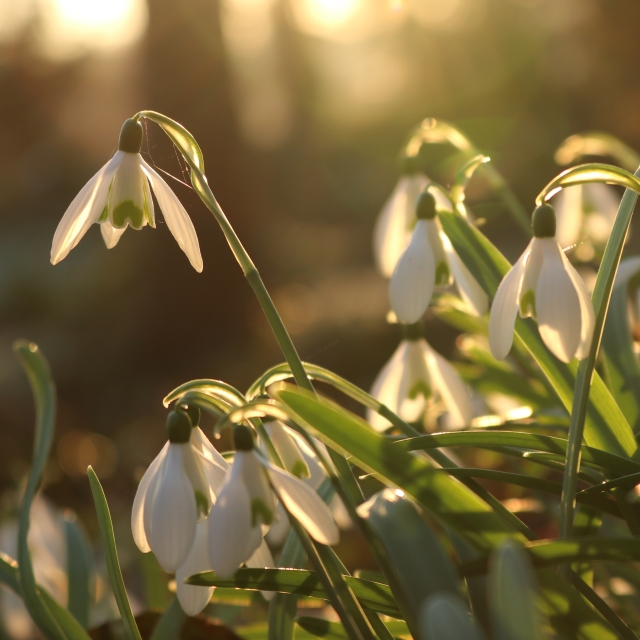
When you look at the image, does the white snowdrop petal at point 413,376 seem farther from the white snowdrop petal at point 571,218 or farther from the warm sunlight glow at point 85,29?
the warm sunlight glow at point 85,29

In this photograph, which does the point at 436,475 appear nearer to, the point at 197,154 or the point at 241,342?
the point at 197,154

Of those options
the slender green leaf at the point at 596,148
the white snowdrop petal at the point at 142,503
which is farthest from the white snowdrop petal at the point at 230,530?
the slender green leaf at the point at 596,148

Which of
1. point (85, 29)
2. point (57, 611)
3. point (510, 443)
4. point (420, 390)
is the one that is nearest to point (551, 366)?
point (510, 443)

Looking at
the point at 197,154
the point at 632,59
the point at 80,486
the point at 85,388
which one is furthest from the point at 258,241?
the point at 632,59

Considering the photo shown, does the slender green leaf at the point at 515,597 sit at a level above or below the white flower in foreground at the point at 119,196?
below

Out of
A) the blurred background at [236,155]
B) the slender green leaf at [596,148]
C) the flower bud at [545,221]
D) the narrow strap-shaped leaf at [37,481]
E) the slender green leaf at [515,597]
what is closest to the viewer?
the slender green leaf at [515,597]

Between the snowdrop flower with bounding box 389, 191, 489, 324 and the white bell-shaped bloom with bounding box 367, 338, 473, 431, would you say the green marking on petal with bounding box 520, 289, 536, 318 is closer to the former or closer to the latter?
the snowdrop flower with bounding box 389, 191, 489, 324
